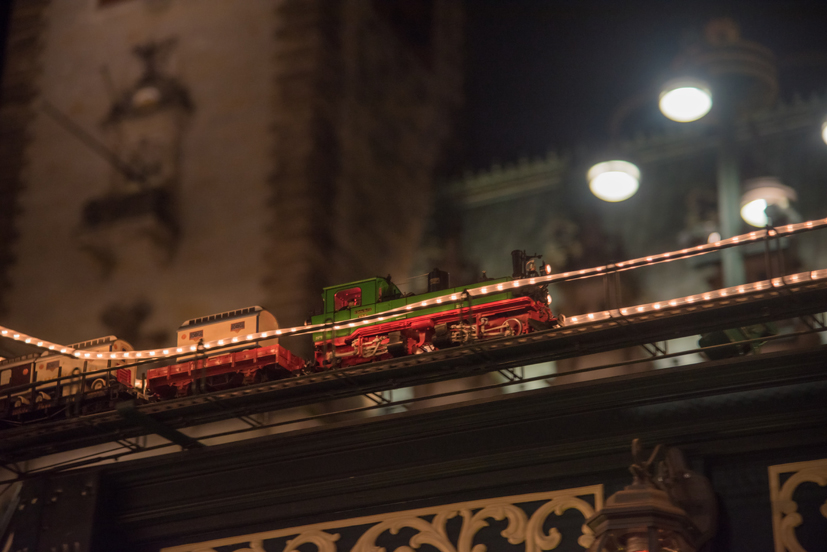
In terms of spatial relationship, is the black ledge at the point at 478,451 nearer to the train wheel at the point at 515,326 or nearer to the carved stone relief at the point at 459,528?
the carved stone relief at the point at 459,528

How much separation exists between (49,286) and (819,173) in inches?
691

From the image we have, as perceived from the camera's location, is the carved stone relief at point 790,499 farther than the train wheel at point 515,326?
No

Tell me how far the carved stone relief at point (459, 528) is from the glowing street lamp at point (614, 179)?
3553mm

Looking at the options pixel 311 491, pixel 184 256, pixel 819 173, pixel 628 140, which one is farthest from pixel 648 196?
pixel 311 491

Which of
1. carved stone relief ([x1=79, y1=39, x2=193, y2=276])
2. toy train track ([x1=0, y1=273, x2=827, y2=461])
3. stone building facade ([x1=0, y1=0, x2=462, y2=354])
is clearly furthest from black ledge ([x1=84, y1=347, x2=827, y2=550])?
carved stone relief ([x1=79, y1=39, x2=193, y2=276])

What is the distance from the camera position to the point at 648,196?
2577 centimetres

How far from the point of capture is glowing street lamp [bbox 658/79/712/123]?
11617 mm

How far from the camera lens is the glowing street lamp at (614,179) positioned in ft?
40.7

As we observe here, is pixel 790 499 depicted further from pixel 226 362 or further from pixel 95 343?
pixel 95 343

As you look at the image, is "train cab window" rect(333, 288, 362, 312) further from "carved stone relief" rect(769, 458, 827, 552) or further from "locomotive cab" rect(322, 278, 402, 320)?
"carved stone relief" rect(769, 458, 827, 552)

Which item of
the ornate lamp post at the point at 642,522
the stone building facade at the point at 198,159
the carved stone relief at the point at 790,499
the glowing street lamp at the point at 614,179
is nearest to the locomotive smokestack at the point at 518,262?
the glowing street lamp at the point at 614,179

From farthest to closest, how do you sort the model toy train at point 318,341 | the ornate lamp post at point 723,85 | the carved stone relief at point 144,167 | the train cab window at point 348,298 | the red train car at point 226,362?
the carved stone relief at point 144,167 < the train cab window at point 348,298 < the red train car at point 226,362 < the model toy train at point 318,341 < the ornate lamp post at point 723,85

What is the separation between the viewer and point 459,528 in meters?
11.7

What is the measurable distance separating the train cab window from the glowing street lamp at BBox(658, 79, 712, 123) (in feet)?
19.8
